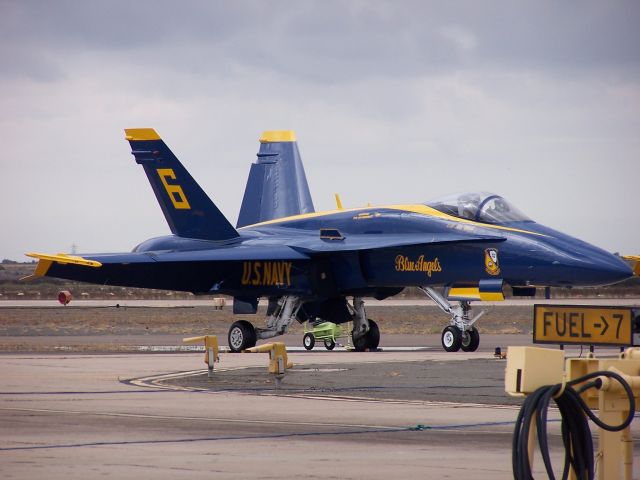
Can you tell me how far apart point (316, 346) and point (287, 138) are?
723 centimetres

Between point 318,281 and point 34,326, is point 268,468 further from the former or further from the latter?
point 34,326

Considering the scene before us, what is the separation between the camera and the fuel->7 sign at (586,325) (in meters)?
8.08

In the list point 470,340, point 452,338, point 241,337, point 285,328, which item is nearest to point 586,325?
point 452,338

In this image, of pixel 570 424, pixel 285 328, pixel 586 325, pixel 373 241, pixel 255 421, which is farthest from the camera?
pixel 285 328

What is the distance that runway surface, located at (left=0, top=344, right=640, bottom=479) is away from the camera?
950cm

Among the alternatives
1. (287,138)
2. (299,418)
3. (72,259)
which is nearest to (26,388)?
(299,418)

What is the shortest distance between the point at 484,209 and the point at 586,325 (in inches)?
693

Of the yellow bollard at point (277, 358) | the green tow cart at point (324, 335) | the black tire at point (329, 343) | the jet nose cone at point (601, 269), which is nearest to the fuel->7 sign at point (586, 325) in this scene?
the yellow bollard at point (277, 358)

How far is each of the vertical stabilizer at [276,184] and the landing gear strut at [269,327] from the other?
6819 millimetres

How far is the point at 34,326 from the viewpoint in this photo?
134 ft

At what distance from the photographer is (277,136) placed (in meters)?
36.4

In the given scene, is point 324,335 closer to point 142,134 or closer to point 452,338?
point 452,338

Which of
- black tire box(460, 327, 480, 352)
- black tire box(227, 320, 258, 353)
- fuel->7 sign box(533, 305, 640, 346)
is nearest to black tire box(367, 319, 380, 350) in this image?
black tire box(460, 327, 480, 352)

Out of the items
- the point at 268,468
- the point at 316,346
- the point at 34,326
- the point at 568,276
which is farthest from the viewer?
the point at 34,326
